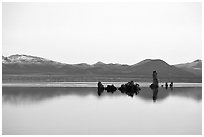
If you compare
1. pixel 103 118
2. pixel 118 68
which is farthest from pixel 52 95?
pixel 103 118

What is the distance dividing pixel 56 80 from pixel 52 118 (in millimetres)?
22170

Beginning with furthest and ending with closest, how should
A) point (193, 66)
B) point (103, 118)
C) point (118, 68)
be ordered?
point (118, 68) → point (193, 66) → point (103, 118)

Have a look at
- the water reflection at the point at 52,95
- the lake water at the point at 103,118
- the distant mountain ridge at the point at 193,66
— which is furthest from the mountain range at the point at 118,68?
the lake water at the point at 103,118

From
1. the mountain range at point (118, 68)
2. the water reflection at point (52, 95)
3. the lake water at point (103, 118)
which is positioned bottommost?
the lake water at point (103, 118)

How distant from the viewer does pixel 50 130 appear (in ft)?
28.0

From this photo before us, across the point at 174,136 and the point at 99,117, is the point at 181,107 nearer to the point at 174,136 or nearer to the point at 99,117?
the point at 99,117

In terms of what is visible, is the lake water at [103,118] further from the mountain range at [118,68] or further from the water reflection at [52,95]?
the mountain range at [118,68]

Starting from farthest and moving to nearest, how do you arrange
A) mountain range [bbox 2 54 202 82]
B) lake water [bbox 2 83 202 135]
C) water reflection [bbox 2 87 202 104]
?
mountain range [bbox 2 54 202 82], water reflection [bbox 2 87 202 104], lake water [bbox 2 83 202 135]

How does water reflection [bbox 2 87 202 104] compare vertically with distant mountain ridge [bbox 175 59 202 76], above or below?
below

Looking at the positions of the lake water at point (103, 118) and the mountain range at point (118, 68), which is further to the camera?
the mountain range at point (118, 68)

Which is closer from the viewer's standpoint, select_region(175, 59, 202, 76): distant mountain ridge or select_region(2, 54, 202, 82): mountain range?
select_region(175, 59, 202, 76): distant mountain ridge

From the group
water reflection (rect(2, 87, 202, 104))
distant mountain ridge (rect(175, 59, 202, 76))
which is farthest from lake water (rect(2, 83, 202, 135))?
distant mountain ridge (rect(175, 59, 202, 76))

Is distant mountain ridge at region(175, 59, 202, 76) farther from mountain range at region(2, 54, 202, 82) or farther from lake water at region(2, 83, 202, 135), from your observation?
lake water at region(2, 83, 202, 135)

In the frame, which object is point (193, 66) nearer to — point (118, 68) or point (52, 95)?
point (118, 68)
